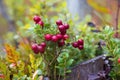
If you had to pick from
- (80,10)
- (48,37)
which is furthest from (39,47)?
(80,10)

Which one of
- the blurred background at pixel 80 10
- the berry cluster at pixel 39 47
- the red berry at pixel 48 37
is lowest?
the berry cluster at pixel 39 47

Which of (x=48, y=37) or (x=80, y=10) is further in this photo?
(x=80, y=10)

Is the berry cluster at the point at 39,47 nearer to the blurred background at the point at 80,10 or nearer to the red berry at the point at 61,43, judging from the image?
the red berry at the point at 61,43

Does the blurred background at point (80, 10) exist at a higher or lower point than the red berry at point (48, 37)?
higher

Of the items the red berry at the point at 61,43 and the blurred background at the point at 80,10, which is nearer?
the red berry at the point at 61,43

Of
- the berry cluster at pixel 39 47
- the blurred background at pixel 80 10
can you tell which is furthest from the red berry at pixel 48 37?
the blurred background at pixel 80 10

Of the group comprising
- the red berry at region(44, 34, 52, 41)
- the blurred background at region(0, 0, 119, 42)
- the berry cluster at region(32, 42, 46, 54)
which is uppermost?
the blurred background at region(0, 0, 119, 42)

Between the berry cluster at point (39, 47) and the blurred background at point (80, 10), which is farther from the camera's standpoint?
the blurred background at point (80, 10)

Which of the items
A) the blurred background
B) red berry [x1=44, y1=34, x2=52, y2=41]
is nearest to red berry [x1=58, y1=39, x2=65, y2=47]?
red berry [x1=44, y1=34, x2=52, y2=41]

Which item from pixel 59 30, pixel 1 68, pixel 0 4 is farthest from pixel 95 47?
pixel 0 4

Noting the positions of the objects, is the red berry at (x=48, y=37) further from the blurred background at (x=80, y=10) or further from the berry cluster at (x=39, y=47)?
the blurred background at (x=80, y=10)

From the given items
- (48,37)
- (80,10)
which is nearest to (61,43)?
(48,37)

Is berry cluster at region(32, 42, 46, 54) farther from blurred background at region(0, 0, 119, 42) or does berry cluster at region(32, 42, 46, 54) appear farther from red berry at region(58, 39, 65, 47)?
blurred background at region(0, 0, 119, 42)

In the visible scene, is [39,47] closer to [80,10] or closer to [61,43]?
[61,43]
